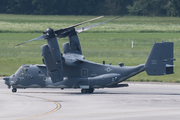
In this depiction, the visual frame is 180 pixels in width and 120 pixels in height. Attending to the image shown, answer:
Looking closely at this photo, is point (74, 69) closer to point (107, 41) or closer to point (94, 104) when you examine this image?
point (94, 104)

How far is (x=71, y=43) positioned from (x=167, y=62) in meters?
6.88

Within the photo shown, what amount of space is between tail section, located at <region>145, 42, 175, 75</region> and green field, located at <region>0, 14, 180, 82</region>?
28.5 ft

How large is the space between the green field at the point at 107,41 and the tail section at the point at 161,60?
868 centimetres

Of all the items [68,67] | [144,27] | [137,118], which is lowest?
[137,118]

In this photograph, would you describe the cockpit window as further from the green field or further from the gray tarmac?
the green field

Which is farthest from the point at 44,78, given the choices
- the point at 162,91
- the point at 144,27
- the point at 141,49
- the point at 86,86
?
the point at 144,27

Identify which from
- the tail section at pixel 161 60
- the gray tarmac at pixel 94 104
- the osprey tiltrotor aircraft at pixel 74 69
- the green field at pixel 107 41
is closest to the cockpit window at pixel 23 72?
the osprey tiltrotor aircraft at pixel 74 69

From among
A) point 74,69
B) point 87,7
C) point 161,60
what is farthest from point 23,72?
point 87,7

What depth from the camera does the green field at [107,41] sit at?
4666 cm

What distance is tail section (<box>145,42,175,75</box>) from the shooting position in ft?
86.9

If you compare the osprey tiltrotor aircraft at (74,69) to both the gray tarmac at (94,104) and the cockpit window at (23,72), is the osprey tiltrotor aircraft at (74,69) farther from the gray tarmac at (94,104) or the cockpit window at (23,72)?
the gray tarmac at (94,104)

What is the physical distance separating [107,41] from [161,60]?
41294 millimetres

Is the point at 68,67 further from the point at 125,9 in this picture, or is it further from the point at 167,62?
the point at 125,9

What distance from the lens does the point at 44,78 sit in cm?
2831
